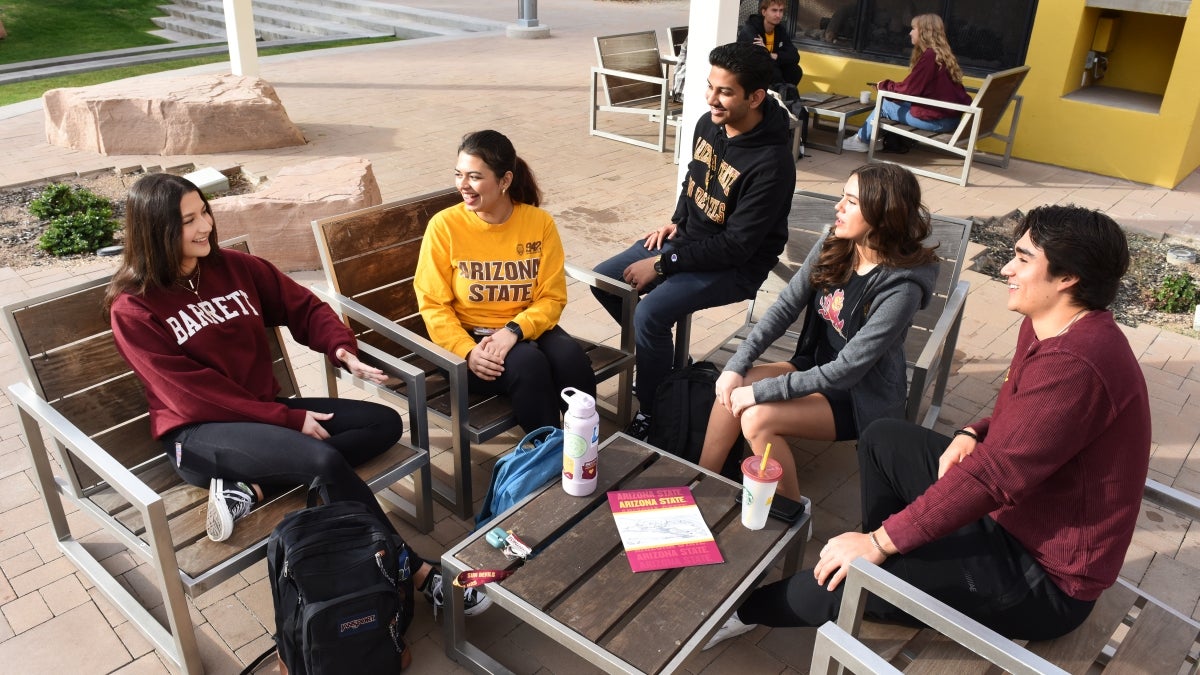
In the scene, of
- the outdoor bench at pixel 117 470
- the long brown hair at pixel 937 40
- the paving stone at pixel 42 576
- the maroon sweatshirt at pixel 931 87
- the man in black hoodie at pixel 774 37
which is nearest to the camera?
the outdoor bench at pixel 117 470

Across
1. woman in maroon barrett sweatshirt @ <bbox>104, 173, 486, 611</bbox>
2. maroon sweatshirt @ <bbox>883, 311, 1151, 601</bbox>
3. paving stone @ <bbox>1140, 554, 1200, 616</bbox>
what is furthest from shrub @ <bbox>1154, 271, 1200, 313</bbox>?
woman in maroon barrett sweatshirt @ <bbox>104, 173, 486, 611</bbox>

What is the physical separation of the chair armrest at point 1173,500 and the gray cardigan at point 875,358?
2.80 ft

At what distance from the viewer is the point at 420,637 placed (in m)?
2.94

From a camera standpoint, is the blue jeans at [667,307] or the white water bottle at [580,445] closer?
the white water bottle at [580,445]

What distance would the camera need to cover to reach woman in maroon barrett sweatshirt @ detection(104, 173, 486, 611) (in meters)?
2.80

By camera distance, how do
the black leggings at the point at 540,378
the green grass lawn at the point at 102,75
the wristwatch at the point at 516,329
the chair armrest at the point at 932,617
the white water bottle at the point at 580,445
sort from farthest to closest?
1. the green grass lawn at the point at 102,75
2. the wristwatch at the point at 516,329
3. the black leggings at the point at 540,378
4. the white water bottle at the point at 580,445
5. the chair armrest at the point at 932,617

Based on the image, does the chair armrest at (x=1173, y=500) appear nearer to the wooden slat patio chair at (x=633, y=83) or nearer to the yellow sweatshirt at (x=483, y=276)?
the yellow sweatshirt at (x=483, y=276)

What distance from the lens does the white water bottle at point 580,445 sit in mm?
2719

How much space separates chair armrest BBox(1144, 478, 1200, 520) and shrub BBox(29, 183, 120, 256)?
6.01m

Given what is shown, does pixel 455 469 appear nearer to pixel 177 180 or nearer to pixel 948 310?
pixel 177 180

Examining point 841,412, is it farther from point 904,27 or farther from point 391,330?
point 904,27

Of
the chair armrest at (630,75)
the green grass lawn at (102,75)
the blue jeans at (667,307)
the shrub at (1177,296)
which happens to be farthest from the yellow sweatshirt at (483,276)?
the green grass lawn at (102,75)

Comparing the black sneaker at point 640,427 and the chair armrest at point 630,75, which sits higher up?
the chair armrest at point 630,75

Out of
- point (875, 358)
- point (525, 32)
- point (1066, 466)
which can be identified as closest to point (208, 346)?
point (875, 358)
